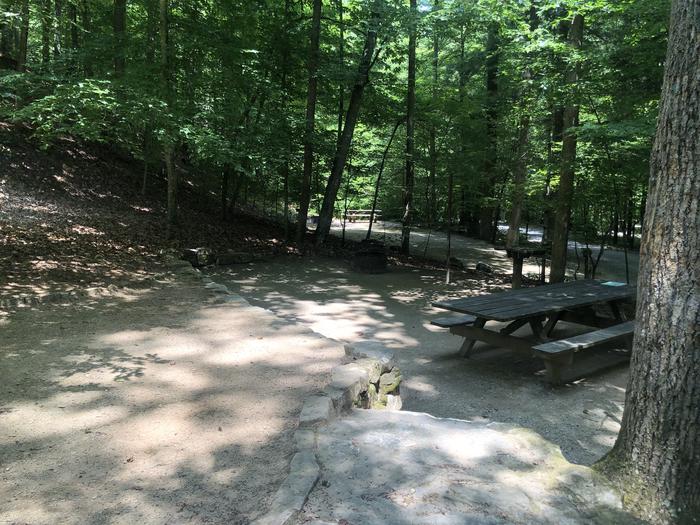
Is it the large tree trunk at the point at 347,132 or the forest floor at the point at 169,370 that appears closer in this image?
the forest floor at the point at 169,370

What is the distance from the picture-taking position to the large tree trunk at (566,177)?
27.5ft

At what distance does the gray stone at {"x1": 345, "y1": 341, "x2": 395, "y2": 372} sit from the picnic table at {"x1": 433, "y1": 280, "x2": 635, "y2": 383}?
3.75 ft

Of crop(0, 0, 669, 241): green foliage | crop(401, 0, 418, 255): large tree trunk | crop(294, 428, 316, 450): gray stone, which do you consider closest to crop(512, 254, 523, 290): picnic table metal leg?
crop(0, 0, 669, 241): green foliage

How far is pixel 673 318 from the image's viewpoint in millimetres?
2240

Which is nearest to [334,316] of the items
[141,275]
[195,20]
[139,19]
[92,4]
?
[141,275]

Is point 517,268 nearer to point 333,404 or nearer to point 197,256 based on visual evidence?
point 197,256

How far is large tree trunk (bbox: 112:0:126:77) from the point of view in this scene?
308 inches

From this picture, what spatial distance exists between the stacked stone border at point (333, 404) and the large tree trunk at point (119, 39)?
638cm

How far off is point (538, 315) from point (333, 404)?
121 inches

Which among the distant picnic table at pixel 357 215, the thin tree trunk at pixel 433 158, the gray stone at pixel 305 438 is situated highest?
the thin tree trunk at pixel 433 158

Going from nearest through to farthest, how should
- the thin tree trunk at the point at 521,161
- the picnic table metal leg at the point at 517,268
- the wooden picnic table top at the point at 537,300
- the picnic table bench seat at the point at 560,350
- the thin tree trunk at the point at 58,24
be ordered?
the picnic table bench seat at the point at 560,350 < the wooden picnic table top at the point at 537,300 < the thin tree trunk at the point at 58,24 < the picnic table metal leg at the point at 517,268 < the thin tree trunk at the point at 521,161

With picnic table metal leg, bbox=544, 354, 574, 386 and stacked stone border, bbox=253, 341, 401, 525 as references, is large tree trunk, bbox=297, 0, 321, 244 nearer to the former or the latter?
stacked stone border, bbox=253, 341, 401, 525

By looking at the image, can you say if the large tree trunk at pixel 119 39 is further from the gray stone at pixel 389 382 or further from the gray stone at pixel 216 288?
the gray stone at pixel 389 382

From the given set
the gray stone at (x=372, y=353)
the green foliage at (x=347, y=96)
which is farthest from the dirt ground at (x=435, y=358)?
the green foliage at (x=347, y=96)
